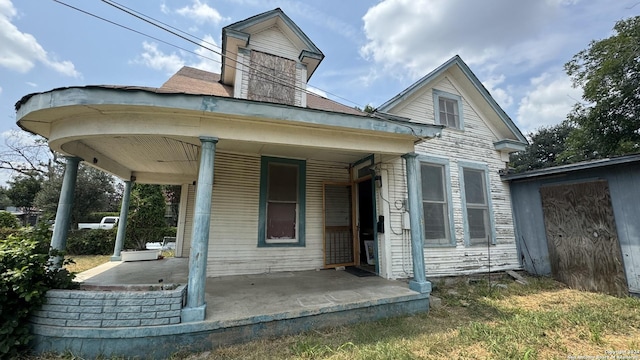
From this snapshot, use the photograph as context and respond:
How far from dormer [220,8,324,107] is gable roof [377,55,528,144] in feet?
6.75

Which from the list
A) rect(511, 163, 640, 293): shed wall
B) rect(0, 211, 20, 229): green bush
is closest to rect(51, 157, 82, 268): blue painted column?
rect(511, 163, 640, 293): shed wall

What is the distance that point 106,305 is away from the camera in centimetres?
283

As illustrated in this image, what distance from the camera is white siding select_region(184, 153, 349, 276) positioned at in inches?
204

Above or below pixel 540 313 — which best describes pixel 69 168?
above

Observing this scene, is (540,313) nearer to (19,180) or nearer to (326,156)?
(326,156)

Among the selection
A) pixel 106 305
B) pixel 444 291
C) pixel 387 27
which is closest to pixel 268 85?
pixel 387 27

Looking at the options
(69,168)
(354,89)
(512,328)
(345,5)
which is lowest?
(512,328)

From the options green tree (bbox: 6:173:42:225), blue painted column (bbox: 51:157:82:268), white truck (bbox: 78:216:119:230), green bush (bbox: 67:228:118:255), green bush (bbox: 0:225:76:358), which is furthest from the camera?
green tree (bbox: 6:173:42:225)

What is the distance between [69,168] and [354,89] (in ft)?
23.1

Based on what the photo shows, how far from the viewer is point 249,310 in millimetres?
3340

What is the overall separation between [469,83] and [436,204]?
3.72m

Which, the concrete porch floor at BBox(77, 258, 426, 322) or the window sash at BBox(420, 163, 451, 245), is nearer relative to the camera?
the concrete porch floor at BBox(77, 258, 426, 322)

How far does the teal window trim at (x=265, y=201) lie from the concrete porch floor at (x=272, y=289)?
0.65m

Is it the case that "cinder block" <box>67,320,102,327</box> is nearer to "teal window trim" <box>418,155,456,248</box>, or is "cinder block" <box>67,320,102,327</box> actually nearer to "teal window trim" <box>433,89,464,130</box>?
"teal window trim" <box>418,155,456,248</box>
